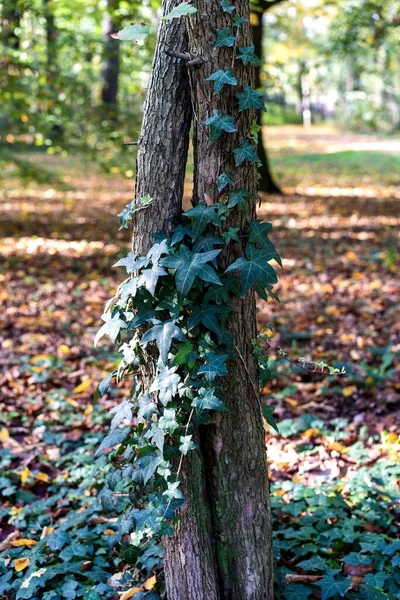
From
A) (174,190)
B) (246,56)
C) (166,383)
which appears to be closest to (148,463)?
(166,383)

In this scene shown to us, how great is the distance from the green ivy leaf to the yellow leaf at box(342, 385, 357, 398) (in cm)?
275

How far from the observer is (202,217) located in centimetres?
217

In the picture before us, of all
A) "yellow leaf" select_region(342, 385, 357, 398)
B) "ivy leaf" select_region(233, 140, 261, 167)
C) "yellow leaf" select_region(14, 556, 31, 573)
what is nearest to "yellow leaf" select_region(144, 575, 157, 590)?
"yellow leaf" select_region(14, 556, 31, 573)

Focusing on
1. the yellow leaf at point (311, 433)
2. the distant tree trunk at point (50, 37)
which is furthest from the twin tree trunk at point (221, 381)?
the distant tree trunk at point (50, 37)

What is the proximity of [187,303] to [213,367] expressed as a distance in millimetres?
231

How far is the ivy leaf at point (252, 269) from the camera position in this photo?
7.13 feet

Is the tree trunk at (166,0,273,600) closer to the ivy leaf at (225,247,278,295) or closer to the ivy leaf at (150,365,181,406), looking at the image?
the ivy leaf at (225,247,278,295)

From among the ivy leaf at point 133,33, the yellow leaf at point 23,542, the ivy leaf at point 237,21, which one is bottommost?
the yellow leaf at point 23,542

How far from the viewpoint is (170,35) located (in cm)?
219

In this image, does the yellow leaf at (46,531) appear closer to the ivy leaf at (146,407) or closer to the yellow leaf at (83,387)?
Result: the ivy leaf at (146,407)

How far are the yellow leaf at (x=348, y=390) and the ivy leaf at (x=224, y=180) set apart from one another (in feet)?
8.62

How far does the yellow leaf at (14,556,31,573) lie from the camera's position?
2.83 meters

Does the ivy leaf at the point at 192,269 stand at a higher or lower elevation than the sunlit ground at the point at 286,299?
higher

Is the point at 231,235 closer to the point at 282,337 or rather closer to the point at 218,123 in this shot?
the point at 218,123
